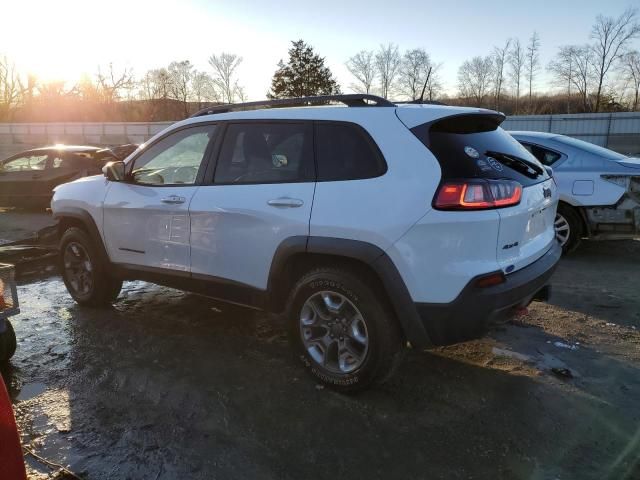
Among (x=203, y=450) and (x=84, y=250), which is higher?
(x=84, y=250)

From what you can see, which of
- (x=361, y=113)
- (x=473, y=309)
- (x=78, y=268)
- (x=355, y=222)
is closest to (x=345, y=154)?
(x=361, y=113)

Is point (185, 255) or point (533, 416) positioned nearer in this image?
point (533, 416)

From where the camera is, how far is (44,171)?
11.6 metres

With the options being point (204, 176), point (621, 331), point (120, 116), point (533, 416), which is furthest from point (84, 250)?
point (120, 116)

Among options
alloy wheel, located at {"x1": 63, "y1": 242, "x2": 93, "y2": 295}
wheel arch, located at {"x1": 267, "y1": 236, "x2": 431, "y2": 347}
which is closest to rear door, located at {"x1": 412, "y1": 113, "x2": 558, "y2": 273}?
wheel arch, located at {"x1": 267, "y1": 236, "x2": 431, "y2": 347}

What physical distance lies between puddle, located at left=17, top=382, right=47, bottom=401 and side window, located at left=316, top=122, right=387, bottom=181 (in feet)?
7.91

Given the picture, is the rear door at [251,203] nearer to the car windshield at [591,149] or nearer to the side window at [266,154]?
the side window at [266,154]

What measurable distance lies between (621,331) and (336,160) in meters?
2.94

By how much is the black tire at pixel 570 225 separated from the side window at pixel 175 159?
477 centimetres

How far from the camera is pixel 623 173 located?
6258 mm

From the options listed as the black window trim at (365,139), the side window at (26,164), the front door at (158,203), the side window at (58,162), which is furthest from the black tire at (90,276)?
the side window at (26,164)

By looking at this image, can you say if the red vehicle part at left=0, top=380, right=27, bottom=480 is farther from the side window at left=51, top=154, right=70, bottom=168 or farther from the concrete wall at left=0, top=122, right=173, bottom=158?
the concrete wall at left=0, top=122, right=173, bottom=158

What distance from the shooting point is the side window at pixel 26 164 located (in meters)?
11.8

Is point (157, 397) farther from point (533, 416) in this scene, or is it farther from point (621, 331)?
point (621, 331)
